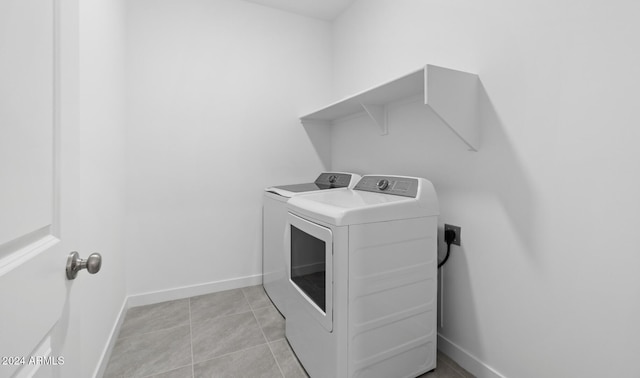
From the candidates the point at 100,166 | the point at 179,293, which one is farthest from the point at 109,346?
the point at 100,166

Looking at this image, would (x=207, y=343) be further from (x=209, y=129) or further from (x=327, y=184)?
(x=209, y=129)

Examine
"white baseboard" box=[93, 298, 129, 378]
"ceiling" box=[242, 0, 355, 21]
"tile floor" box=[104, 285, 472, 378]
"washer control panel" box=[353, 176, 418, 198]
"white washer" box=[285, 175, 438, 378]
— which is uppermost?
"ceiling" box=[242, 0, 355, 21]

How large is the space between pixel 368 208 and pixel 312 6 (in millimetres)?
2271

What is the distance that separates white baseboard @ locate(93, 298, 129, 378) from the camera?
1.45 metres

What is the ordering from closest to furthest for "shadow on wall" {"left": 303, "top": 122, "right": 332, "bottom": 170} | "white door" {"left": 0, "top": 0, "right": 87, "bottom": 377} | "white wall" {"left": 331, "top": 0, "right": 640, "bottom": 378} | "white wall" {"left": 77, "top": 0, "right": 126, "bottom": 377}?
"white door" {"left": 0, "top": 0, "right": 87, "bottom": 377}, "white wall" {"left": 331, "top": 0, "right": 640, "bottom": 378}, "white wall" {"left": 77, "top": 0, "right": 126, "bottom": 377}, "shadow on wall" {"left": 303, "top": 122, "right": 332, "bottom": 170}

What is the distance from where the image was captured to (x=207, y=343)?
1.78 metres

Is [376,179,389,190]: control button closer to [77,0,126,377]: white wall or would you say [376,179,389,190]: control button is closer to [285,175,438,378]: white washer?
[285,175,438,378]: white washer

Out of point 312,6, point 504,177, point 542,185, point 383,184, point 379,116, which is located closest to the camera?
point 542,185

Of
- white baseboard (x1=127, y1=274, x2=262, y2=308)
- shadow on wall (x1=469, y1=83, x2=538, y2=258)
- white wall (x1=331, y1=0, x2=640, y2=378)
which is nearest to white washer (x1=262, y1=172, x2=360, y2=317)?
white baseboard (x1=127, y1=274, x2=262, y2=308)

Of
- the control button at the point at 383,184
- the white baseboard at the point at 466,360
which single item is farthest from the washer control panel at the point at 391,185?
the white baseboard at the point at 466,360

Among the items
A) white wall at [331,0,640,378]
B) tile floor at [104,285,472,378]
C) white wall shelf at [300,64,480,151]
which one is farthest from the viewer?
tile floor at [104,285,472,378]

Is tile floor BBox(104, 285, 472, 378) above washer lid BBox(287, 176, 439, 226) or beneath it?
beneath

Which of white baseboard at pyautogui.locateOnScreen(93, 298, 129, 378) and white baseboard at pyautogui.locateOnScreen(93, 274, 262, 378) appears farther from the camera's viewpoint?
white baseboard at pyautogui.locateOnScreen(93, 274, 262, 378)

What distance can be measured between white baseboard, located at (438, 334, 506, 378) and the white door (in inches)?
67.8
